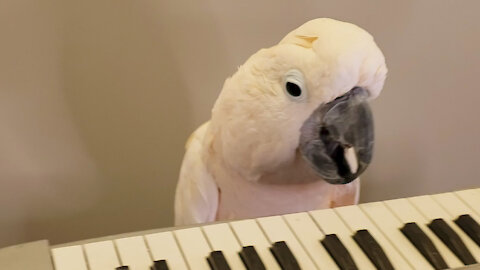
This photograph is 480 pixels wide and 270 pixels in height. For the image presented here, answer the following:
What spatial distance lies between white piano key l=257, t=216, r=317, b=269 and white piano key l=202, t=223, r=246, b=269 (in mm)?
38

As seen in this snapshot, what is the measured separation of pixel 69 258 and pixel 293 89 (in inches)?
15.8

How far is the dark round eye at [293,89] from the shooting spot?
932mm

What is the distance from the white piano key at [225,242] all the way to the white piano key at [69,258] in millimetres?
132

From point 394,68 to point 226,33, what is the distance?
36 cm

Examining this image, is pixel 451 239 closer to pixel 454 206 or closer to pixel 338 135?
pixel 454 206

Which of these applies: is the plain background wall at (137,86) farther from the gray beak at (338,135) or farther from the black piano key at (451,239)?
the black piano key at (451,239)

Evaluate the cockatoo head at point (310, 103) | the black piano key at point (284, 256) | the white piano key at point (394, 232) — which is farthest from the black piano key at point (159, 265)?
the cockatoo head at point (310, 103)

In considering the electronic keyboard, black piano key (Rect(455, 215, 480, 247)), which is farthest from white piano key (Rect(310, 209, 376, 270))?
black piano key (Rect(455, 215, 480, 247))

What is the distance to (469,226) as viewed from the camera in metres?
0.74

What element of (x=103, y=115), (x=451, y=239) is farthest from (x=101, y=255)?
(x=103, y=115)

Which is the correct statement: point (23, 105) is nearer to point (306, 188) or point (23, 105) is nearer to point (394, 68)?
point (306, 188)

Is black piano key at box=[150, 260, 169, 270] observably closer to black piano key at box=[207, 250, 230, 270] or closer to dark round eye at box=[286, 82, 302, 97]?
black piano key at box=[207, 250, 230, 270]

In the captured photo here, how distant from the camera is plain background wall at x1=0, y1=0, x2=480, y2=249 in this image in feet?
3.92

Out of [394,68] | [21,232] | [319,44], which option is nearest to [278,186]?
[319,44]
